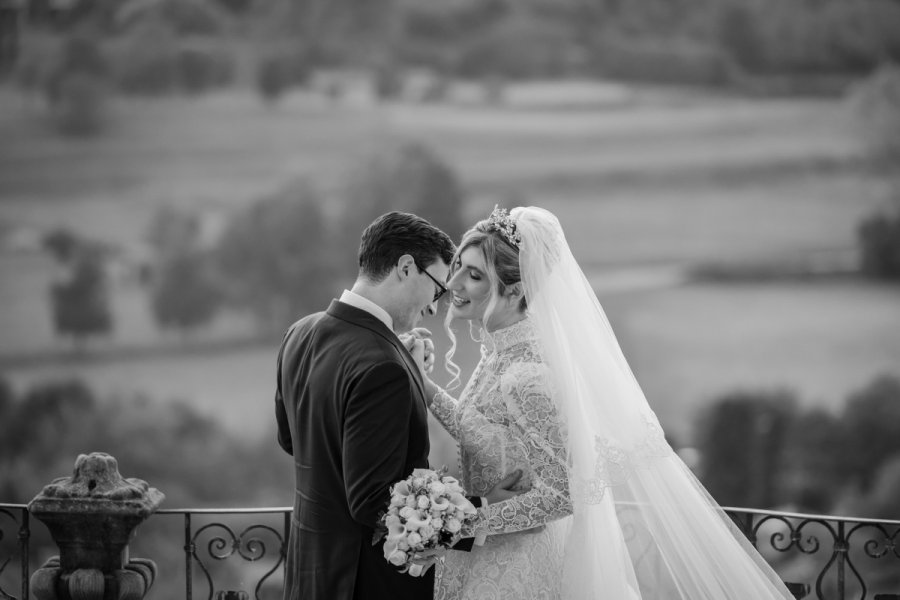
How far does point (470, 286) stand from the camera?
10.5 feet

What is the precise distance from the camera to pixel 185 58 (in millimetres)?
15375

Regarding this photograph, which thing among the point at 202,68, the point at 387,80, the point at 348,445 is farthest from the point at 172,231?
the point at 348,445

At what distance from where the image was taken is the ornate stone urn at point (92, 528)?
3986 mm

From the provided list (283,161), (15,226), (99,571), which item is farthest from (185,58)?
(99,571)

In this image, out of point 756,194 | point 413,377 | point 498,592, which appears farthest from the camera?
point 756,194

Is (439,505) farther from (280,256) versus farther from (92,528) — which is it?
(280,256)

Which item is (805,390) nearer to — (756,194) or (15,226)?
(756,194)

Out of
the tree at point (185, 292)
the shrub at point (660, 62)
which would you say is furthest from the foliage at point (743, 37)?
the tree at point (185, 292)

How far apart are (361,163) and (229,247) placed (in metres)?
2.26

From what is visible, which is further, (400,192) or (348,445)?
(400,192)

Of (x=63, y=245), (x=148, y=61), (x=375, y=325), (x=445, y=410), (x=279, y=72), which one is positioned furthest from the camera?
(x=279, y=72)

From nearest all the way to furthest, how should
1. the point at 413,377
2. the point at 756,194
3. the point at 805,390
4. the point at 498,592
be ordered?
the point at 413,377 < the point at 498,592 < the point at 805,390 < the point at 756,194

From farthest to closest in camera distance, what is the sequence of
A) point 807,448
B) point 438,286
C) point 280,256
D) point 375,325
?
point 280,256, point 807,448, point 438,286, point 375,325

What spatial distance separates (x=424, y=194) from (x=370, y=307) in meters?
12.2
